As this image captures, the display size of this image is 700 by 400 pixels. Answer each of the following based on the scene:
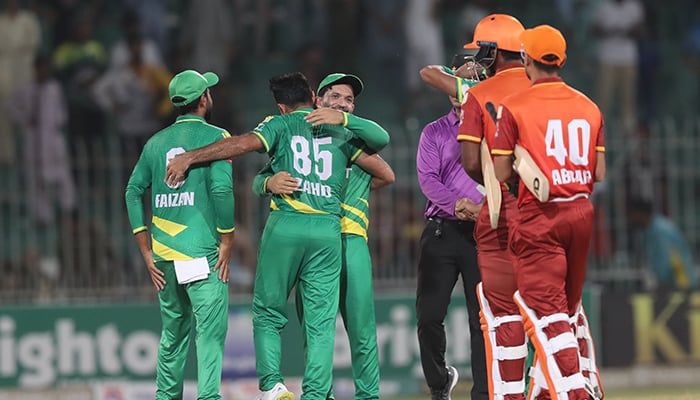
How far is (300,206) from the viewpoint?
10.0 m

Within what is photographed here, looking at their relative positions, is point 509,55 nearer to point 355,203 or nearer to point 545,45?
point 545,45

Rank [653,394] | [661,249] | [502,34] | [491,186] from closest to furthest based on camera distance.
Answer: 1. [491,186]
2. [502,34]
3. [653,394]
4. [661,249]

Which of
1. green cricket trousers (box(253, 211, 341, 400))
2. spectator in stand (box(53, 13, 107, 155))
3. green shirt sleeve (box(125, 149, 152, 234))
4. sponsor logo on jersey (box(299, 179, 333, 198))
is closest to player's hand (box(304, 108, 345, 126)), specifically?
sponsor logo on jersey (box(299, 179, 333, 198))

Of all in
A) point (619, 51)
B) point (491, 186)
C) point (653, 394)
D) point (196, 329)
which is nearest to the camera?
point (491, 186)

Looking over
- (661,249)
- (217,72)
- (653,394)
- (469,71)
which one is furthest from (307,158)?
(217,72)

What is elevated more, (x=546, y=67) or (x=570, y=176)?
(x=546, y=67)

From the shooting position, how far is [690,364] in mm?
16109

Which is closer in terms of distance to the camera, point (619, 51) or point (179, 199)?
point (179, 199)

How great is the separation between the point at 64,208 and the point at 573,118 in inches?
360

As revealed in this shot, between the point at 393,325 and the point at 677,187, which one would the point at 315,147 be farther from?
the point at 677,187

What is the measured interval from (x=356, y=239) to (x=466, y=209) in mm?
832

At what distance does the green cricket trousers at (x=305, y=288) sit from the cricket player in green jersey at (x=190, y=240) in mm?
326

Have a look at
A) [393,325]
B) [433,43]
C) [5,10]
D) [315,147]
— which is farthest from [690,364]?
[5,10]

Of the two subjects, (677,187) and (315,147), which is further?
(677,187)
